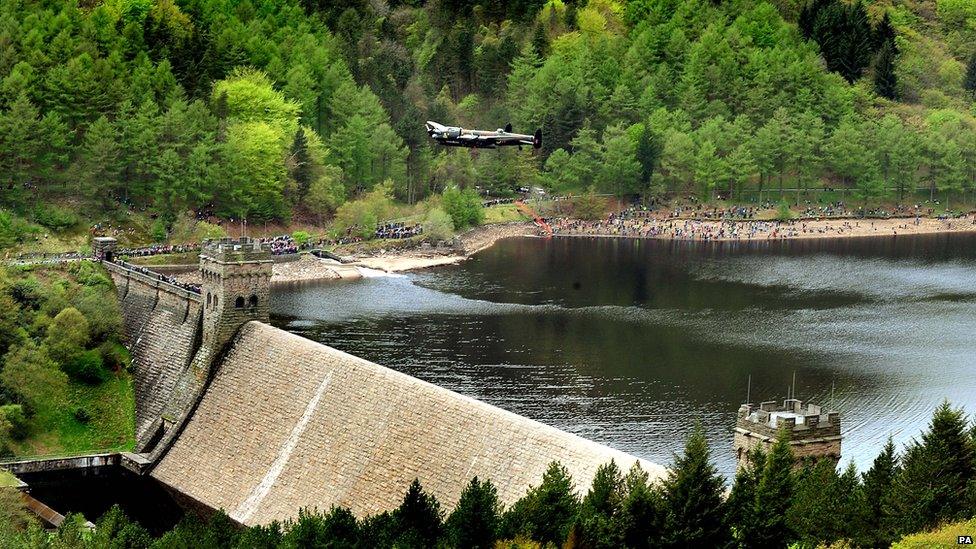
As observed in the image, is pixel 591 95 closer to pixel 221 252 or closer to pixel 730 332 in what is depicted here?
pixel 730 332

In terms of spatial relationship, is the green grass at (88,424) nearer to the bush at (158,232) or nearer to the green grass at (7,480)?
the green grass at (7,480)

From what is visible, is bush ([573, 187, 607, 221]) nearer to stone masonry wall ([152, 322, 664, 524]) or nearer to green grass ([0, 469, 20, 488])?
stone masonry wall ([152, 322, 664, 524])

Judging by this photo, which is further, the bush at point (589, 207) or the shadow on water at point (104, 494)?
the bush at point (589, 207)

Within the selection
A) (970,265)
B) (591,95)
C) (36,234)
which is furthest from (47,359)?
(591,95)

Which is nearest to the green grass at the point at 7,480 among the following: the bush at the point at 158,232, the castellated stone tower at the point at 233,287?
the castellated stone tower at the point at 233,287

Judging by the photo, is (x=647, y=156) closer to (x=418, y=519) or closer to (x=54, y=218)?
(x=54, y=218)

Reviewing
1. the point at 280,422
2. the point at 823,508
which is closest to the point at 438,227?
the point at 280,422

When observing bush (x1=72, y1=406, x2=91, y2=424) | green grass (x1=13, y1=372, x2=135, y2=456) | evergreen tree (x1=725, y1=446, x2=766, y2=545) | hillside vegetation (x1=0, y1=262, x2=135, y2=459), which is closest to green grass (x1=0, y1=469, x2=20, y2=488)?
hillside vegetation (x1=0, y1=262, x2=135, y2=459)
